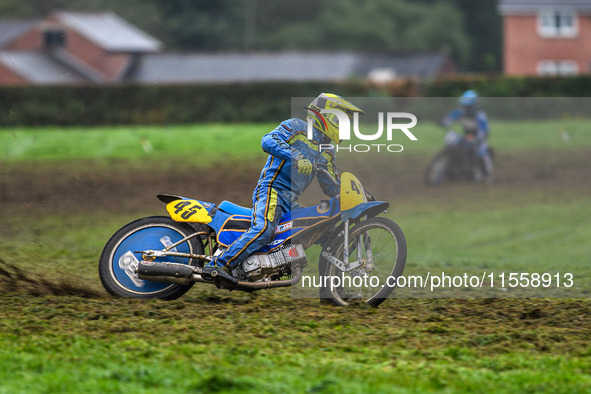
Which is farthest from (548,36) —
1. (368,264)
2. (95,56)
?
(368,264)

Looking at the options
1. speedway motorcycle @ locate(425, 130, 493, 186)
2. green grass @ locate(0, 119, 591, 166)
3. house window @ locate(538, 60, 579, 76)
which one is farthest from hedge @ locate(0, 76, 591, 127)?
house window @ locate(538, 60, 579, 76)

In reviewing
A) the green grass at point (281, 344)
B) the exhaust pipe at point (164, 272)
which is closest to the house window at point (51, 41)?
Answer: the green grass at point (281, 344)

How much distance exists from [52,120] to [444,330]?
3211cm

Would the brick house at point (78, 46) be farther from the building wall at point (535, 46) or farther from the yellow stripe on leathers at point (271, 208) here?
the yellow stripe on leathers at point (271, 208)

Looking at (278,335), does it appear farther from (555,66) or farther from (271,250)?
(555,66)

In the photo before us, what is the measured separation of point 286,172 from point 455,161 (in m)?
12.9

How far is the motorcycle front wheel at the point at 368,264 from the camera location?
8016 millimetres

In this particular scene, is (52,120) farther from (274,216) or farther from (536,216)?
(274,216)

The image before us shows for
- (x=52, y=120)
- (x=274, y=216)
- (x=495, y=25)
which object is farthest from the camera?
(x=495, y=25)

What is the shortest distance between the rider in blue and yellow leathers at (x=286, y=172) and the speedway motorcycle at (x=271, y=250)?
0.11 m

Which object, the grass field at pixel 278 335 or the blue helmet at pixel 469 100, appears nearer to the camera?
the grass field at pixel 278 335

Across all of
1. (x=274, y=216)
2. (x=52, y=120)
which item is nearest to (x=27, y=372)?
(x=274, y=216)

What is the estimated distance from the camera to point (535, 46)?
5878 centimetres

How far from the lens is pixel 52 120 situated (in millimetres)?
37156
